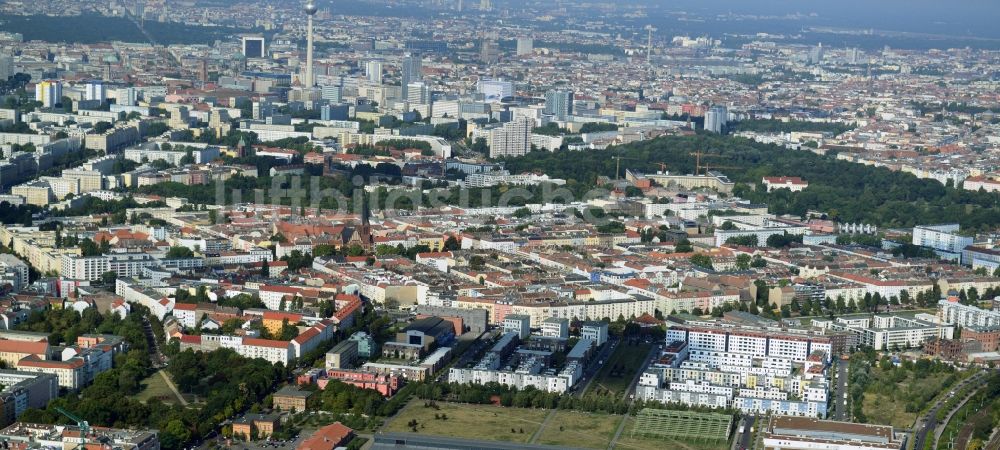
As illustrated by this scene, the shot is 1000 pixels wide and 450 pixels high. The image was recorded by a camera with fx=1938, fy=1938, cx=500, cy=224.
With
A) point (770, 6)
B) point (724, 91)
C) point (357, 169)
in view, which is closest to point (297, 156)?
point (357, 169)

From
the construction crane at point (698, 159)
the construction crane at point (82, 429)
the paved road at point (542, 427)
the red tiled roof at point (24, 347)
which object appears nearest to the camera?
the construction crane at point (82, 429)

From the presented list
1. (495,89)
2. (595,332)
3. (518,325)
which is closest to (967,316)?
(595,332)

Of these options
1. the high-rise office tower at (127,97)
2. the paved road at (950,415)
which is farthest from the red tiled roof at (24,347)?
the high-rise office tower at (127,97)

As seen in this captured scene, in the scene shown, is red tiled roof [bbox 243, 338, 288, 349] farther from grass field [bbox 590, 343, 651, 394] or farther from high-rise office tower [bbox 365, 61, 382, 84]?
high-rise office tower [bbox 365, 61, 382, 84]

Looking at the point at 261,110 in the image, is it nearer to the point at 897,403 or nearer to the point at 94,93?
the point at 94,93

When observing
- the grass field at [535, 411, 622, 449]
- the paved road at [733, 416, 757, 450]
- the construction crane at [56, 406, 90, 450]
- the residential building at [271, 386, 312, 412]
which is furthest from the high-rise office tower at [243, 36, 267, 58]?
the construction crane at [56, 406, 90, 450]

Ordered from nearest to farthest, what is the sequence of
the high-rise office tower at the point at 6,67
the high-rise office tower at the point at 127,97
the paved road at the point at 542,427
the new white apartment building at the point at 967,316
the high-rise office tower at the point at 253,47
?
the paved road at the point at 542,427 < the new white apartment building at the point at 967,316 < the high-rise office tower at the point at 127,97 < the high-rise office tower at the point at 6,67 < the high-rise office tower at the point at 253,47

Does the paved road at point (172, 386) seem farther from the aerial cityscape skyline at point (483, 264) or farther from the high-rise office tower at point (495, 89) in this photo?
the high-rise office tower at point (495, 89)
